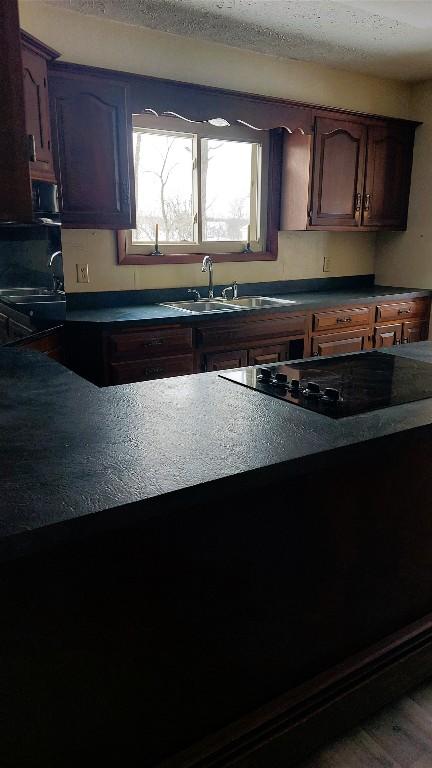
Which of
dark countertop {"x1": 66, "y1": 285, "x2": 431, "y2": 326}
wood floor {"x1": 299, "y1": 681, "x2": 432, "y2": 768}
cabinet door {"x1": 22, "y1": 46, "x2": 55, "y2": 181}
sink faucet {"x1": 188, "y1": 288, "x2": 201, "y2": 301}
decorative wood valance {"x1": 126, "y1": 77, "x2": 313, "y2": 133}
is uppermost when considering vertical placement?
decorative wood valance {"x1": 126, "y1": 77, "x2": 313, "y2": 133}

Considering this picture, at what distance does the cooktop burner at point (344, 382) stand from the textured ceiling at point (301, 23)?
6.74 feet

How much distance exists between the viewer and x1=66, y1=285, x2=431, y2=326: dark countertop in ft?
9.43

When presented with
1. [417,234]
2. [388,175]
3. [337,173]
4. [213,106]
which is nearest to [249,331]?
[213,106]

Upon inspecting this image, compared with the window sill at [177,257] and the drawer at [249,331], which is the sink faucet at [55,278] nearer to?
the window sill at [177,257]

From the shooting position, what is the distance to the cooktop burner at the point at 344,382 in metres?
1.41

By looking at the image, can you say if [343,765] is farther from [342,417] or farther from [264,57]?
[264,57]

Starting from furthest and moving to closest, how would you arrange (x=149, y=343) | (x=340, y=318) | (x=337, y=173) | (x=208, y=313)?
(x=337, y=173) → (x=340, y=318) → (x=208, y=313) → (x=149, y=343)

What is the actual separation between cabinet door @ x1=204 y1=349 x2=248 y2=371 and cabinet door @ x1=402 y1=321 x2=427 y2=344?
1.61 meters

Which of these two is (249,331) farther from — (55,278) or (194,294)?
(55,278)

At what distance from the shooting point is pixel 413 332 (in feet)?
14.1

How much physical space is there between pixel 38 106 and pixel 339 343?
228cm

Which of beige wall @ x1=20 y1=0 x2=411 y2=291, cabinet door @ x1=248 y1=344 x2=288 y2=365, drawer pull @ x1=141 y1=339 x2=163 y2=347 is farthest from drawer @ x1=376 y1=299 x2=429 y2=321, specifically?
drawer pull @ x1=141 y1=339 x2=163 y2=347

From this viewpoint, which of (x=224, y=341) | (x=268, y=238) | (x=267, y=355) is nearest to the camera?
(x=224, y=341)

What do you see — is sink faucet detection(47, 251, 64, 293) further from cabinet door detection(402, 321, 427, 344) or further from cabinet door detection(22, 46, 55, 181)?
cabinet door detection(402, 321, 427, 344)
